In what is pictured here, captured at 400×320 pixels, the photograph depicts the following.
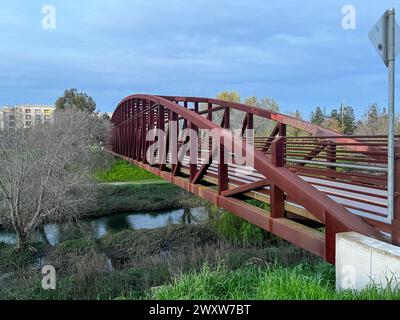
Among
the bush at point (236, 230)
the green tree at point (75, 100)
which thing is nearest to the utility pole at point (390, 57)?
the bush at point (236, 230)

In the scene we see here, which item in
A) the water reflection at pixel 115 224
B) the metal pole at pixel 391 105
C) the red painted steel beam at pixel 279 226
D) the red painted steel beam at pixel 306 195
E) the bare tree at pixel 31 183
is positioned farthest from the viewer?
the water reflection at pixel 115 224

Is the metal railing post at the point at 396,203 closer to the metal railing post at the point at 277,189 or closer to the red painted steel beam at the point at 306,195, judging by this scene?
the red painted steel beam at the point at 306,195

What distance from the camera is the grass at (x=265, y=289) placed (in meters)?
3.18

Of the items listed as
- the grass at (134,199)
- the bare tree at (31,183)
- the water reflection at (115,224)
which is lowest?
the water reflection at (115,224)

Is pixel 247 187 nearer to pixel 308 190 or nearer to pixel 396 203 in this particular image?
pixel 308 190

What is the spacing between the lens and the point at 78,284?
28.0ft

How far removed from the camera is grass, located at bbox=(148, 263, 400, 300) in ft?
10.4

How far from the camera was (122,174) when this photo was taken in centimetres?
3681

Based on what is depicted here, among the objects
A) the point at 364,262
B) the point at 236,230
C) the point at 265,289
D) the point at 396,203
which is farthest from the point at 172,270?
the point at 236,230

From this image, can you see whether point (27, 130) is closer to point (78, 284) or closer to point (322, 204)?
point (78, 284)

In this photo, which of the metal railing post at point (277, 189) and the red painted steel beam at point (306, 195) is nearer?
the red painted steel beam at point (306, 195)

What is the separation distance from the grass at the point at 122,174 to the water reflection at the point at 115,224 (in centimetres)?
1156
